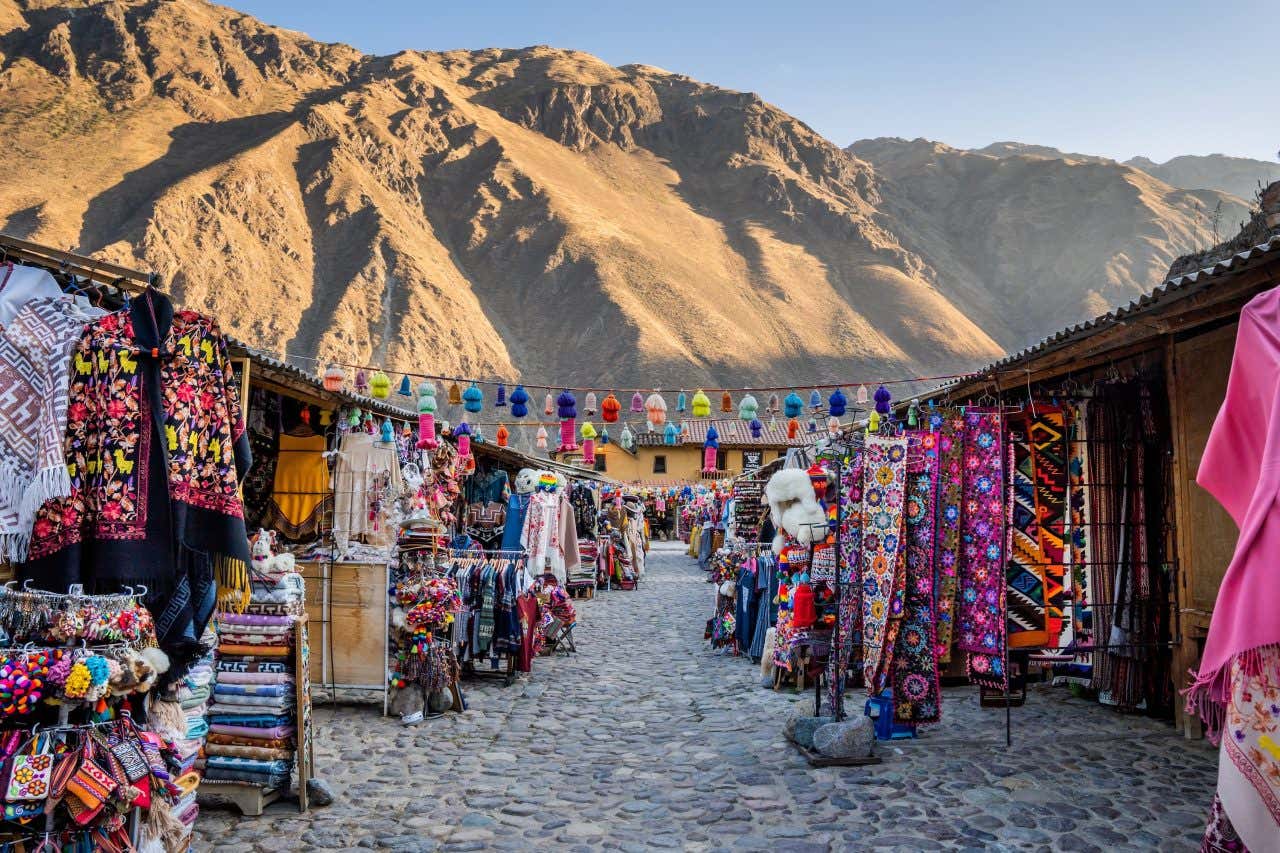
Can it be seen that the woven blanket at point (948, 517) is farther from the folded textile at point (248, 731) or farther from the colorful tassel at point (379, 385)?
the colorful tassel at point (379, 385)

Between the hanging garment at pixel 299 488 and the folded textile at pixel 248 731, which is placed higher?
the hanging garment at pixel 299 488

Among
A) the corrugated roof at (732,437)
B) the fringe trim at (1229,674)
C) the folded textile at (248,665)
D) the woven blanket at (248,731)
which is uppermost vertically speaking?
the corrugated roof at (732,437)

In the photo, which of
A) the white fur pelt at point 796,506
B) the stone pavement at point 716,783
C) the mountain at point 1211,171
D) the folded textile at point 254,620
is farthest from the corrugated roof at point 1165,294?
the mountain at point 1211,171

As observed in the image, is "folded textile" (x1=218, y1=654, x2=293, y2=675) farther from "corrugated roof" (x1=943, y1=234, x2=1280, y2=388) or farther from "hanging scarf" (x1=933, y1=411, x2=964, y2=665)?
"corrugated roof" (x1=943, y1=234, x2=1280, y2=388)

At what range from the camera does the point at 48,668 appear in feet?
9.93

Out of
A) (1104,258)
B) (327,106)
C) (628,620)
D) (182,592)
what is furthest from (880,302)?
(182,592)

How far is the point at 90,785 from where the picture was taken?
9.93ft

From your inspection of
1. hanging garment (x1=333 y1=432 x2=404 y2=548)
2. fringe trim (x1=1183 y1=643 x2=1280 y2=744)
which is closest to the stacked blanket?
hanging garment (x1=333 y1=432 x2=404 y2=548)

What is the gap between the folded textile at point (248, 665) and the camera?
4.90 meters

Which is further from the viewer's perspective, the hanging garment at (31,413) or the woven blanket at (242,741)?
the woven blanket at (242,741)

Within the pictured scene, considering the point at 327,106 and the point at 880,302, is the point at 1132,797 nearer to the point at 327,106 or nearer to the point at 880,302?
the point at 880,302

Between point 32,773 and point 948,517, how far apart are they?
5.44 m

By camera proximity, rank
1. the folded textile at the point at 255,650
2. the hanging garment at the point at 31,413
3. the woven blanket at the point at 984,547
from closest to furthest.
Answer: the hanging garment at the point at 31,413
the folded textile at the point at 255,650
the woven blanket at the point at 984,547

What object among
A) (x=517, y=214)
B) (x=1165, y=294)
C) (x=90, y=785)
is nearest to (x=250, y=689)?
(x=90, y=785)
